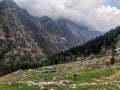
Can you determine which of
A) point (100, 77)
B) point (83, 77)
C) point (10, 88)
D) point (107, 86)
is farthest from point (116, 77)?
point (10, 88)

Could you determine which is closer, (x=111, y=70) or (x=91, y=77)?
(x=91, y=77)

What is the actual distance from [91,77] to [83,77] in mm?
2708

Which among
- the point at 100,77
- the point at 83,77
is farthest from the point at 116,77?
the point at 83,77

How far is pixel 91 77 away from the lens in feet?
238

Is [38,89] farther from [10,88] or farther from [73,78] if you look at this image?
[73,78]

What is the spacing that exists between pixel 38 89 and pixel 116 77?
103 ft

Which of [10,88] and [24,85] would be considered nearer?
[10,88]

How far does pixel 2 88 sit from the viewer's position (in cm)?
5006

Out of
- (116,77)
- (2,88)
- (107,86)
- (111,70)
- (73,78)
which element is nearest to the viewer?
(2,88)

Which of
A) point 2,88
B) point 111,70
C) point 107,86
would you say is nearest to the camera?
point 2,88

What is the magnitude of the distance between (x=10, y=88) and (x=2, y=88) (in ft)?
5.13

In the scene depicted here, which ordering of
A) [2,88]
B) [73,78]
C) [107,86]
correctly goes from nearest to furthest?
[2,88] → [107,86] → [73,78]

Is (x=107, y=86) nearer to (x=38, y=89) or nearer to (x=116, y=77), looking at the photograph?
(x=38, y=89)

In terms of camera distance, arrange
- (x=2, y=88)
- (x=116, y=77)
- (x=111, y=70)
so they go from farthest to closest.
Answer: (x=111, y=70) → (x=116, y=77) → (x=2, y=88)
